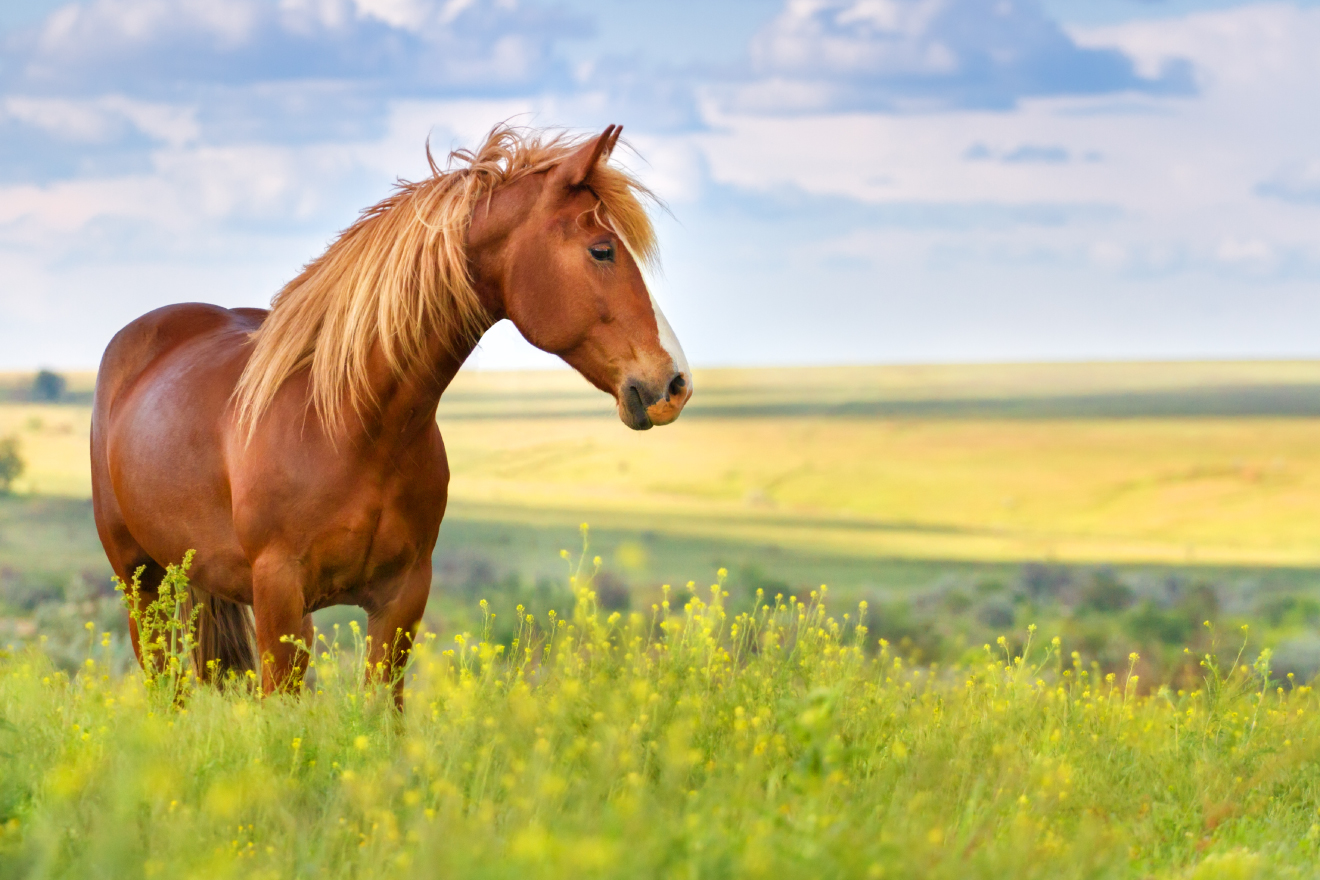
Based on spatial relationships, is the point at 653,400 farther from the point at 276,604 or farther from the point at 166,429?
the point at 166,429

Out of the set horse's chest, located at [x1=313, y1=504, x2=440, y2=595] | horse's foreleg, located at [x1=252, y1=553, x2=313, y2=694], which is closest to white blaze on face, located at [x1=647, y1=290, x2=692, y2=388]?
horse's chest, located at [x1=313, y1=504, x2=440, y2=595]

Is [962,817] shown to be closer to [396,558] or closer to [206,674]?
[396,558]

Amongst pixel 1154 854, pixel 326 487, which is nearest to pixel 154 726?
pixel 326 487

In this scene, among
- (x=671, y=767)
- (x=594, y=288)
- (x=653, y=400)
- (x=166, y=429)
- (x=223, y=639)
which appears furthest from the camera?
(x=223, y=639)

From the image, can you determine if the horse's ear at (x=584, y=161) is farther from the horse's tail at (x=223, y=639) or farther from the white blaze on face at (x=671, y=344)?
the horse's tail at (x=223, y=639)

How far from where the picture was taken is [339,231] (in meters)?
5.43

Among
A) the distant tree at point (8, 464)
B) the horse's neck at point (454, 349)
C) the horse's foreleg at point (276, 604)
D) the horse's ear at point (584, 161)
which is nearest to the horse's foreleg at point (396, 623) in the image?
the horse's foreleg at point (276, 604)

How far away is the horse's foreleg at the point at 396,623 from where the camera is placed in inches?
208

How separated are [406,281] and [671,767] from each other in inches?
92.3

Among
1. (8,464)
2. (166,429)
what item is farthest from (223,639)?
(8,464)

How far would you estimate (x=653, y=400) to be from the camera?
4.56 m

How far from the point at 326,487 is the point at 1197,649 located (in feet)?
13.5

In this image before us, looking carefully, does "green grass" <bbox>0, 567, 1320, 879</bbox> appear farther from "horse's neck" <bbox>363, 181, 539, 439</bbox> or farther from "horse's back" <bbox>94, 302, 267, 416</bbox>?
"horse's back" <bbox>94, 302, 267, 416</bbox>

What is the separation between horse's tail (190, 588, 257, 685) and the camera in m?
6.52
